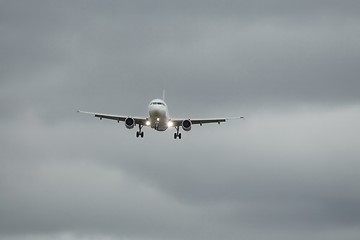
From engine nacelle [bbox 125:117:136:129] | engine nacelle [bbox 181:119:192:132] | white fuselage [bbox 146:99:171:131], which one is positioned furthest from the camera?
engine nacelle [bbox 181:119:192:132]

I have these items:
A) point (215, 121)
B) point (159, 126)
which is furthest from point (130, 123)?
point (215, 121)

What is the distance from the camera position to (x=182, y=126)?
547 feet

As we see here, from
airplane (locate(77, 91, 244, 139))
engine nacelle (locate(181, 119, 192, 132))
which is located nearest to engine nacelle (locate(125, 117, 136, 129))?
airplane (locate(77, 91, 244, 139))

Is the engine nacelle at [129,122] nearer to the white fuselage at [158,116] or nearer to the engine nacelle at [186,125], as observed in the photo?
the white fuselage at [158,116]

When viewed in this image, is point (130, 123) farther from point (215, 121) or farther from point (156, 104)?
point (215, 121)

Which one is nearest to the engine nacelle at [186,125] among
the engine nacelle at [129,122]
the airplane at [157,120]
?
the airplane at [157,120]

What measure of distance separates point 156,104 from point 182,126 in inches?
277

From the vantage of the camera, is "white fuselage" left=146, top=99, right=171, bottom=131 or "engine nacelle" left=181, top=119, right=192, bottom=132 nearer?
"white fuselage" left=146, top=99, right=171, bottom=131

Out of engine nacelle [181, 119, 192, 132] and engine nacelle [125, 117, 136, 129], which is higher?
engine nacelle [181, 119, 192, 132]

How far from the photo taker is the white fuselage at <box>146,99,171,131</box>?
526 ft

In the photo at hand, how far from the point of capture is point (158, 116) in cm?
16050

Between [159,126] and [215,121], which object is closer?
[159,126]

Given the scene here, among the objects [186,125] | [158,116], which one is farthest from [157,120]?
[186,125]

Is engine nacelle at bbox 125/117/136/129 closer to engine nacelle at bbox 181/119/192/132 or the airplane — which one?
the airplane
